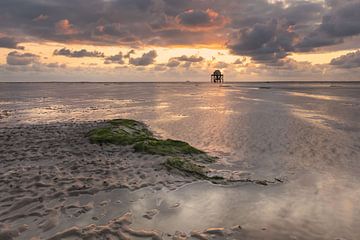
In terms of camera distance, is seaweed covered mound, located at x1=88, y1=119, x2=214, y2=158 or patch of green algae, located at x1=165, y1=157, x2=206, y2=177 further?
seaweed covered mound, located at x1=88, y1=119, x2=214, y2=158

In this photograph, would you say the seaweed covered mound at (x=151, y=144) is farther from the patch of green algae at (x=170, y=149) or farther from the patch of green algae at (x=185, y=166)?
the patch of green algae at (x=185, y=166)

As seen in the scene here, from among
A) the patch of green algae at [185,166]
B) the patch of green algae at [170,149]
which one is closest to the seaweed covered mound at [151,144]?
the patch of green algae at [170,149]

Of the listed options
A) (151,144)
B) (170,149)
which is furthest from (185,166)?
(151,144)

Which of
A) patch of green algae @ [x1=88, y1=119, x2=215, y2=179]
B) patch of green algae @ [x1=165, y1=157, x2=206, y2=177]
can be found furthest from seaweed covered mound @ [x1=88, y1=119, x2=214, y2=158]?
patch of green algae @ [x1=165, y1=157, x2=206, y2=177]

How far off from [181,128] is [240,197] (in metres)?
14.4

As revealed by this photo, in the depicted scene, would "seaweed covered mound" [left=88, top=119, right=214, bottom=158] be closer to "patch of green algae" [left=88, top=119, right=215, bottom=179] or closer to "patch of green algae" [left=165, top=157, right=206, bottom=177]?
"patch of green algae" [left=88, top=119, right=215, bottom=179]

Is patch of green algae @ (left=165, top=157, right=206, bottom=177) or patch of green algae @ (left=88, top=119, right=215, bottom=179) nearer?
patch of green algae @ (left=165, top=157, right=206, bottom=177)

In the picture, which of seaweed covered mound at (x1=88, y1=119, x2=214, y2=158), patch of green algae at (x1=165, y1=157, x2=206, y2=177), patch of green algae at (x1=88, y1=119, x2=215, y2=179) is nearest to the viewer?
patch of green algae at (x1=165, y1=157, x2=206, y2=177)

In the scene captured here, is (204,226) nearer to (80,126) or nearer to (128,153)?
(128,153)

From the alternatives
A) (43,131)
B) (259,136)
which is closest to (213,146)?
(259,136)

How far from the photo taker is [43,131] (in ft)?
64.9

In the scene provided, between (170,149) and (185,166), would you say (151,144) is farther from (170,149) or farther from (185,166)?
(185,166)

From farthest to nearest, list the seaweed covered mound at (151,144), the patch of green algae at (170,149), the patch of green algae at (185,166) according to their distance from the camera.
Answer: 1. the seaweed covered mound at (151,144)
2. the patch of green algae at (170,149)
3. the patch of green algae at (185,166)

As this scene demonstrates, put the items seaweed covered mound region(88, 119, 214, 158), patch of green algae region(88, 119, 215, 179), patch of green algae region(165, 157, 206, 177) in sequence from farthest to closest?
seaweed covered mound region(88, 119, 214, 158)
patch of green algae region(88, 119, 215, 179)
patch of green algae region(165, 157, 206, 177)
